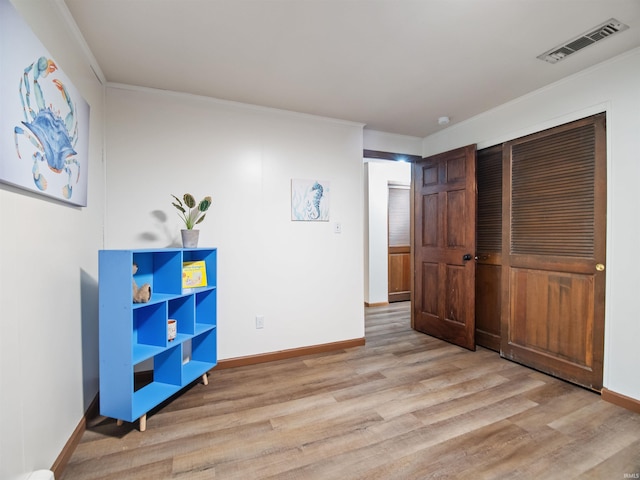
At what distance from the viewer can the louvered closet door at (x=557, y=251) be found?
7.31 feet

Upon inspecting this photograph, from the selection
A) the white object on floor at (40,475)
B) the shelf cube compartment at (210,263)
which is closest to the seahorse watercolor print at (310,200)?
the shelf cube compartment at (210,263)

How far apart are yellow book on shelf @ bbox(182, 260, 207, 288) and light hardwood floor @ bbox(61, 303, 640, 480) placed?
83 centimetres

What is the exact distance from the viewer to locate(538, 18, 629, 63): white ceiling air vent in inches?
69.3

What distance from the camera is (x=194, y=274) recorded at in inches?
91.0

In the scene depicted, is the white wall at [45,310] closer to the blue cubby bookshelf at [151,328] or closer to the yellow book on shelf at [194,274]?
the blue cubby bookshelf at [151,328]

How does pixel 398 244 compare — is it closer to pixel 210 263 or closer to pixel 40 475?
pixel 210 263

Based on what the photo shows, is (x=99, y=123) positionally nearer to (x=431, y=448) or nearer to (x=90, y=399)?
(x=90, y=399)

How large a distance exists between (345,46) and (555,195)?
6.78 ft

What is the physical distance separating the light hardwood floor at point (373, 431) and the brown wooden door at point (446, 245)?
28.8 inches

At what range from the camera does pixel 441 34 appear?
5.95 feet

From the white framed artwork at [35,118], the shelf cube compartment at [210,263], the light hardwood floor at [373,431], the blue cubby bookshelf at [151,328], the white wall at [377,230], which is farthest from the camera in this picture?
the white wall at [377,230]

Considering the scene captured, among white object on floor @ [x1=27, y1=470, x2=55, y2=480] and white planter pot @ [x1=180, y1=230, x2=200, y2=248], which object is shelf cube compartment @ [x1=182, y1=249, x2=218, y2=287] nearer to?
white planter pot @ [x1=180, y1=230, x2=200, y2=248]

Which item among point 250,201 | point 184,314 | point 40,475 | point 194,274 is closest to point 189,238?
point 194,274

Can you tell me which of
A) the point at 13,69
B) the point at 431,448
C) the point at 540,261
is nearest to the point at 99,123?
the point at 13,69
